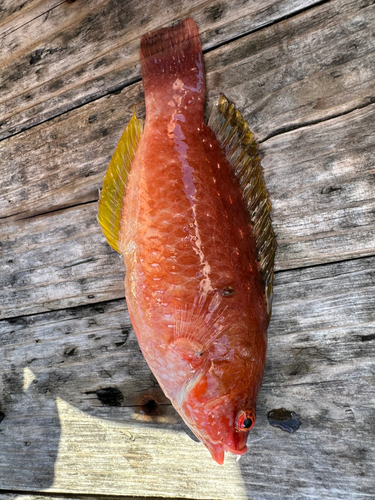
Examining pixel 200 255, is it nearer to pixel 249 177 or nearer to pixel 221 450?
pixel 249 177

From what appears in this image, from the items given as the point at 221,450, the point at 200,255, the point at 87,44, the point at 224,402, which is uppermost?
the point at 87,44

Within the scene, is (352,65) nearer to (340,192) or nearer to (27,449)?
(340,192)

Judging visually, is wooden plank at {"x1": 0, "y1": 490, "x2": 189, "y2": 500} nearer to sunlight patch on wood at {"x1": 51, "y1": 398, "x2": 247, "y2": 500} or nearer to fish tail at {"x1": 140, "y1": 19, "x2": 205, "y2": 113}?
sunlight patch on wood at {"x1": 51, "y1": 398, "x2": 247, "y2": 500}

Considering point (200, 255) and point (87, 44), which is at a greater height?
point (87, 44)

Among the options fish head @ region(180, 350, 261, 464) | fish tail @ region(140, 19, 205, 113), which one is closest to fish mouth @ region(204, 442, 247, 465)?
fish head @ region(180, 350, 261, 464)

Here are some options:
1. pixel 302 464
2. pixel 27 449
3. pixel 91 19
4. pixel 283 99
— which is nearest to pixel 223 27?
pixel 283 99

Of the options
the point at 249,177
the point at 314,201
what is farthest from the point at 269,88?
the point at 314,201
